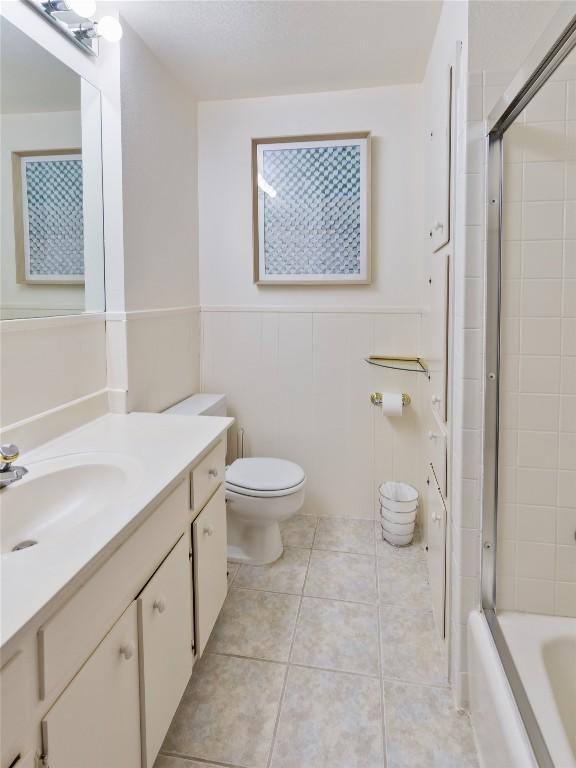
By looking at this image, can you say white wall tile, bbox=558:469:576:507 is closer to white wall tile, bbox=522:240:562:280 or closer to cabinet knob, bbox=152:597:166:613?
white wall tile, bbox=522:240:562:280

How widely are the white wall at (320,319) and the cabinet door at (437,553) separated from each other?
62 centimetres

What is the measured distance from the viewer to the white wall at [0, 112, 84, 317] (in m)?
1.31

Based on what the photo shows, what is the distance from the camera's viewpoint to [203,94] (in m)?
2.52

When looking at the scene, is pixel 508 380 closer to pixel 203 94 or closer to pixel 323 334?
pixel 323 334

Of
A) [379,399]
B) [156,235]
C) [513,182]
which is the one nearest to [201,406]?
[156,235]

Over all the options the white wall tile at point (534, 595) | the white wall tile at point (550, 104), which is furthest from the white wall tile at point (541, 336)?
the white wall tile at point (534, 595)

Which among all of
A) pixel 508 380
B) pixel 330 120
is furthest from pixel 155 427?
pixel 330 120

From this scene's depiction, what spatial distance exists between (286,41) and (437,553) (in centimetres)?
218

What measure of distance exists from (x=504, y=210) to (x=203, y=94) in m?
1.89

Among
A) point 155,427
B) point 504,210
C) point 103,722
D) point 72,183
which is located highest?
point 72,183

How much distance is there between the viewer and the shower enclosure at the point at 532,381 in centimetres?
132

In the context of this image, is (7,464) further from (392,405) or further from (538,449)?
(392,405)

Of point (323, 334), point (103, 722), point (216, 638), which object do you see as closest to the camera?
point (103, 722)

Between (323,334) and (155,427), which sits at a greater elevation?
(323,334)
